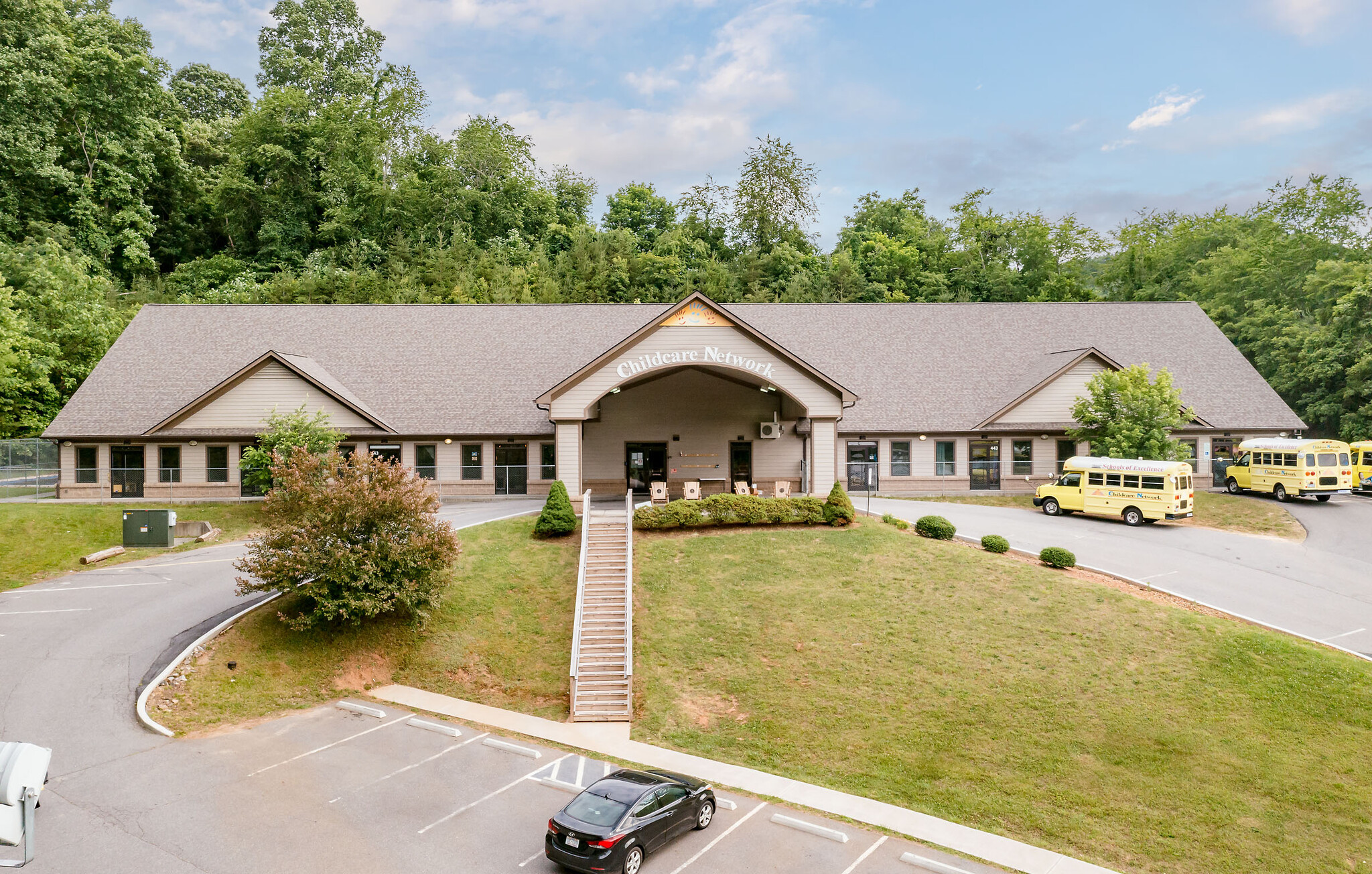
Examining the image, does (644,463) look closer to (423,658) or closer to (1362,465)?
(423,658)

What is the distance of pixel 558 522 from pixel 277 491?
8773 millimetres

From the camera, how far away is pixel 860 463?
37.5m

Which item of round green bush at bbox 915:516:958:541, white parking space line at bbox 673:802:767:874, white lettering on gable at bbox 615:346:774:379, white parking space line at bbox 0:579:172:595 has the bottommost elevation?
white parking space line at bbox 673:802:767:874

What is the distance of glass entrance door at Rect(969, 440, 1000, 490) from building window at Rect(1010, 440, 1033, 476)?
67cm

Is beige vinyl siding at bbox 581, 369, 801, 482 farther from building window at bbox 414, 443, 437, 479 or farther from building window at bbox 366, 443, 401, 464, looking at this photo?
building window at bbox 366, 443, 401, 464

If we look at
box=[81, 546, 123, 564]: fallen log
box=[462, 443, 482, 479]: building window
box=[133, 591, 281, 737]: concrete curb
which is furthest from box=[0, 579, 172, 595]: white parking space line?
box=[462, 443, 482, 479]: building window

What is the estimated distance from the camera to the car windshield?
1139 cm

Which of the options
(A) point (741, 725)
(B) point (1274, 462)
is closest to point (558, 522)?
(A) point (741, 725)

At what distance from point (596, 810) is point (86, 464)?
113 feet

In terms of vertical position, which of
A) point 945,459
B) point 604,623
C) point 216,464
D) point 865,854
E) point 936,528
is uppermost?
point 216,464

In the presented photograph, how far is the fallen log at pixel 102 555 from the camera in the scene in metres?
26.3

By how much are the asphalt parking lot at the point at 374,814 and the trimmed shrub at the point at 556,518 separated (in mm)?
10477

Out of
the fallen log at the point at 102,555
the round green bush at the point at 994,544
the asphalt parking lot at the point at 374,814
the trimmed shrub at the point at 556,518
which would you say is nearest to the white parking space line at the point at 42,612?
the fallen log at the point at 102,555

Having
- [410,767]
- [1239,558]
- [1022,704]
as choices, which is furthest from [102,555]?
[1239,558]
